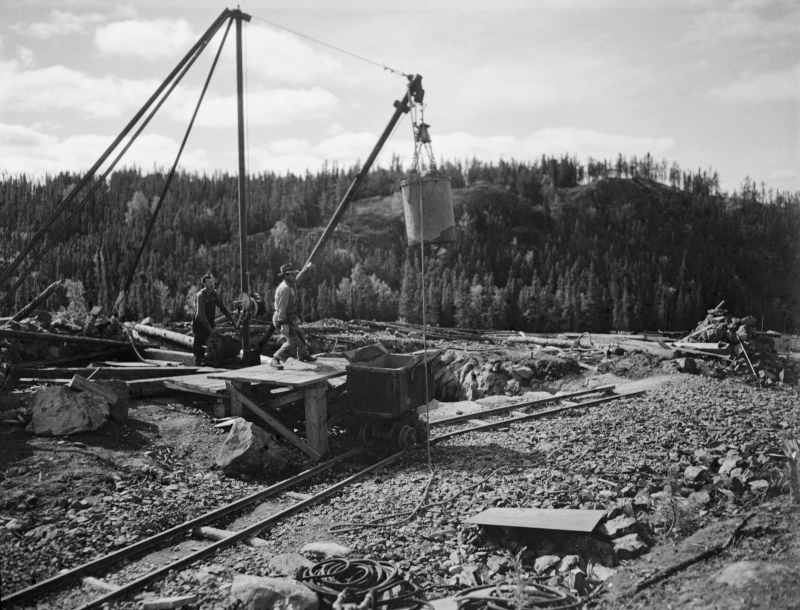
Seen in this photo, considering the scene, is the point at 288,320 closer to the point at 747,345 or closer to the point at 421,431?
the point at 421,431

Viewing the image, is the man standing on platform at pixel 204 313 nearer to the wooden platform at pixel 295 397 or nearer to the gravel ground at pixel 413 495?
the gravel ground at pixel 413 495

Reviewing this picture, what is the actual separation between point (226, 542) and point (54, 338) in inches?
354

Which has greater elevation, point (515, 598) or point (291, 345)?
point (291, 345)

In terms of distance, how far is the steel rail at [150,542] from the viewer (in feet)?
14.1

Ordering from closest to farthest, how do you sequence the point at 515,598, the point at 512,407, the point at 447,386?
the point at 515,598
the point at 512,407
the point at 447,386

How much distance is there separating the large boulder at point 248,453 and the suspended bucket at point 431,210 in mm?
3033

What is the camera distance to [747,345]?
1633 centimetres

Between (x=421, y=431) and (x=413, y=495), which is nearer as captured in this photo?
(x=413, y=495)

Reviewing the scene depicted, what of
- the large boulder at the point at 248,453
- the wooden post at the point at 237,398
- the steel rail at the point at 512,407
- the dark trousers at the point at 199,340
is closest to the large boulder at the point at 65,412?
the wooden post at the point at 237,398

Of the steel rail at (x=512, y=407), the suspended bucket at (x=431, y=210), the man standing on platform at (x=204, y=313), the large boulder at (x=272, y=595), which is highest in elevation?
the suspended bucket at (x=431, y=210)

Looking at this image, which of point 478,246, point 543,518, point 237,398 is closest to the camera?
point 543,518

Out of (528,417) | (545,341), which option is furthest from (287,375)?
(545,341)

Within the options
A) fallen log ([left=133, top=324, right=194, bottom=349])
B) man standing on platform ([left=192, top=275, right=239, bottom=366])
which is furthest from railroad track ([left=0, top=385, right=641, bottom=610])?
fallen log ([left=133, top=324, right=194, bottom=349])

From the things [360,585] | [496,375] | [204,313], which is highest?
[204,313]
